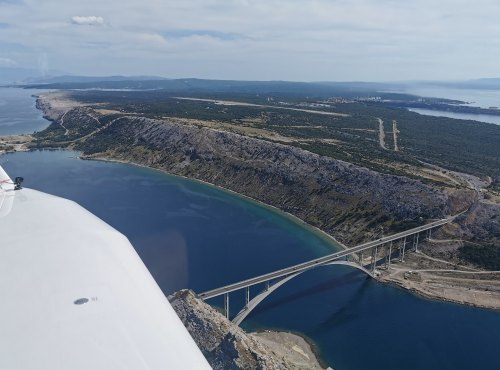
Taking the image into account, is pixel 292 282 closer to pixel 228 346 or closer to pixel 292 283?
pixel 292 283

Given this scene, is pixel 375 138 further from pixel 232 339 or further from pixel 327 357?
pixel 232 339

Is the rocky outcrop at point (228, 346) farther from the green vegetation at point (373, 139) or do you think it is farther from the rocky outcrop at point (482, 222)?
the green vegetation at point (373, 139)

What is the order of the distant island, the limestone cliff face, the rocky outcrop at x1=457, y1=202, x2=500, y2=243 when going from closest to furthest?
the distant island
the rocky outcrop at x1=457, y1=202, x2=500, y2=243
the limestone cliff face

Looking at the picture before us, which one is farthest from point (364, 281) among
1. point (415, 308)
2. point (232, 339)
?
point (232, 339)

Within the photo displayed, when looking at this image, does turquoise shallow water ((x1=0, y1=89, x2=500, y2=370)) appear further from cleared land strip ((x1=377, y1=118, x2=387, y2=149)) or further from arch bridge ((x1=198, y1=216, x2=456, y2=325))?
cleared land strip ((x1=377, y1=118, x2=387, y2=149))

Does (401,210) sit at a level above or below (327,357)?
above

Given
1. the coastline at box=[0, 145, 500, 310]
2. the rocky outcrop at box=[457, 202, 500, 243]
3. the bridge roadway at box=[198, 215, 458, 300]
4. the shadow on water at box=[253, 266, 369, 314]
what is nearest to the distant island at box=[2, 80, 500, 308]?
the rocky outcrop at box=[457, 202, 500, 243]
